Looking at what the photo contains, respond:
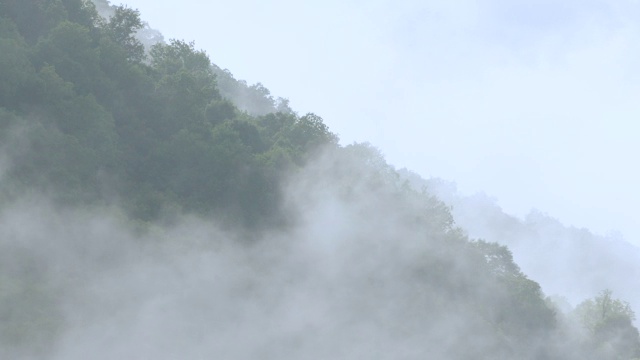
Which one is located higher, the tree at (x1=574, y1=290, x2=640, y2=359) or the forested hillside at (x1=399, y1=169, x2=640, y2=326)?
the forested hillside at (x1=399, y1=169, x2=640, y2=326)

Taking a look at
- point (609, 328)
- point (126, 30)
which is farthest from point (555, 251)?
point (126, 30)

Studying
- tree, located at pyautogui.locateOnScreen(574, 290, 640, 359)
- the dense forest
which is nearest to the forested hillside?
tree, located at pyautogui.locateOnScreen(574, 290, 640, 359)

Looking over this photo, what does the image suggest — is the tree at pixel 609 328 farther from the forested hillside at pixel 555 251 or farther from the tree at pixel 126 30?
the forested hillside at pixel 555 251

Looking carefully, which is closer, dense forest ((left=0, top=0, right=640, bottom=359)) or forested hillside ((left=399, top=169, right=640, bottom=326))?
dense forest ((left=0, top=0, right=640, bottom=359))

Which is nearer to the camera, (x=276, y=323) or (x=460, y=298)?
(x=276, y=323)

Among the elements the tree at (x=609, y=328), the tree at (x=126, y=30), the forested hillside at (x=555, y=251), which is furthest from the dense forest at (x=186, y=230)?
the forested hillside at (x=555, y=251)

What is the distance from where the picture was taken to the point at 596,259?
16300 centimetres

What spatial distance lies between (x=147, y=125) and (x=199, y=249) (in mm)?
6508

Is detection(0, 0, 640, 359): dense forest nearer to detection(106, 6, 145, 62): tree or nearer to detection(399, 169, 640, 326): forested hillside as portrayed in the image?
detection(106, 6, 145, 62): tree

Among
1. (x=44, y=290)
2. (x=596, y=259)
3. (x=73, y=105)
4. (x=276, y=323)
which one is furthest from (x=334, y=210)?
(x=596, y=259)

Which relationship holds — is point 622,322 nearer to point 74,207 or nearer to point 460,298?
point 460,298

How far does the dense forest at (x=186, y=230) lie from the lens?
1247 inches

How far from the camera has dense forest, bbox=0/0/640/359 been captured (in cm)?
3167

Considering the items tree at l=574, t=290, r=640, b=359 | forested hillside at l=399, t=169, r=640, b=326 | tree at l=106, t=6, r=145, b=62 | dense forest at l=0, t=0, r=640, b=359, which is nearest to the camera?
A: dense forest at l=0, t=0, r=640, b=359
